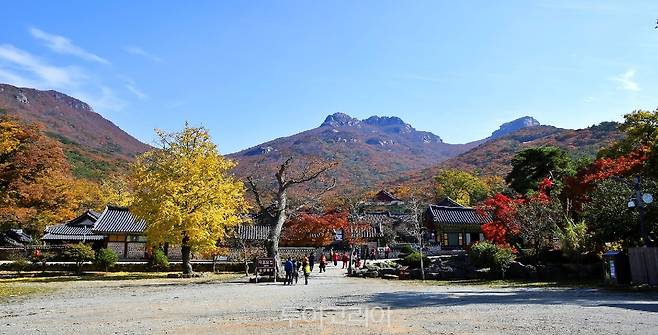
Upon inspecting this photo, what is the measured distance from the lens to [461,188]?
76438mm

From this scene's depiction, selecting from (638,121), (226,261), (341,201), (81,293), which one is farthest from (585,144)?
(81,293)

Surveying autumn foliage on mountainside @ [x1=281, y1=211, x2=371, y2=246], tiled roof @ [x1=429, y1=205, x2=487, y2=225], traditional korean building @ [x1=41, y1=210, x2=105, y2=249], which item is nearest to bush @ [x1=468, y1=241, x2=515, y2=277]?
autumn foliage on mountainside @ [x1=281, y1=211, x2=371, y2=246]

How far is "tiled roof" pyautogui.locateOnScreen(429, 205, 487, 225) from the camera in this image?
52.6m

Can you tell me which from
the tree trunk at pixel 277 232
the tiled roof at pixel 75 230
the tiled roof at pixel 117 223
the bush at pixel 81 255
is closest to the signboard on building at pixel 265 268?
the tree trunk at pixel 277 232

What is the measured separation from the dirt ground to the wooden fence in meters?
1.85

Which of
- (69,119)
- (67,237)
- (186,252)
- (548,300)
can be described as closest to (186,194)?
(186,252)

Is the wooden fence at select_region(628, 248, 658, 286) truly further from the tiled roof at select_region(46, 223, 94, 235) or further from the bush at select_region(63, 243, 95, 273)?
the tiled roof at select_region(46, 223, 94, 235)

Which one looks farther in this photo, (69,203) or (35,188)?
(69,203)

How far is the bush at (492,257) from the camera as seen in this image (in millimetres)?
23672

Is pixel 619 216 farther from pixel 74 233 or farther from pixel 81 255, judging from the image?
pixel 74 233

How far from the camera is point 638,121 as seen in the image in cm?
2927

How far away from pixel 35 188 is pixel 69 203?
9548mm

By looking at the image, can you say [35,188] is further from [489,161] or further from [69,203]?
[489,161]

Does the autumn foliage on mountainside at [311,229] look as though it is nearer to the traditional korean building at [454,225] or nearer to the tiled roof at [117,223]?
the traditional korean building at [454,225]
